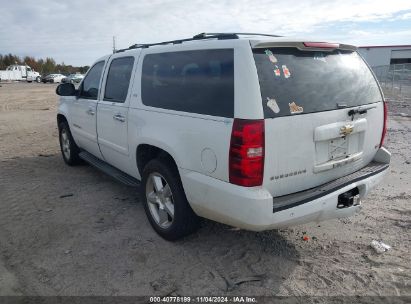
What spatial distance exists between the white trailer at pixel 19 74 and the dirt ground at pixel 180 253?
53445mm

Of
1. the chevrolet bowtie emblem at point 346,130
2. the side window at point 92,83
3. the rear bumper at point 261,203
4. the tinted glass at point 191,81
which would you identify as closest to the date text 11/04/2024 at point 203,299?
the rear bumper at point 261,203

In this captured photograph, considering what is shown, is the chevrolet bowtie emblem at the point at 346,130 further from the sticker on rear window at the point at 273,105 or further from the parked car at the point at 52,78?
the parked car at the point at 52,78

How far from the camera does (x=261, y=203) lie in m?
2.78

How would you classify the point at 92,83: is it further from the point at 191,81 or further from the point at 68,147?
the point at 191,81

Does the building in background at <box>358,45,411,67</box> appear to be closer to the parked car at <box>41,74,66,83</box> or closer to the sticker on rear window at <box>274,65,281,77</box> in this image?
the parked car at <box>41,74,66,83</box>

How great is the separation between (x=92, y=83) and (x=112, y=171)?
147cm

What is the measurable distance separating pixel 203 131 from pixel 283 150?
0.67m

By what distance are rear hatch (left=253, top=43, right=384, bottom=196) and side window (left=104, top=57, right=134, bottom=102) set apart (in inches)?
79.5

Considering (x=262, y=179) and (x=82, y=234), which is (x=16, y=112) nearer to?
(x=82, y=234)

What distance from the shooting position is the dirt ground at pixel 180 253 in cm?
309

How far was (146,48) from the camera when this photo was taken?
4.18m

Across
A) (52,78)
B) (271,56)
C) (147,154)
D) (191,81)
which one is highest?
(52,78)

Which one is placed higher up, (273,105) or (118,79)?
(118,79)

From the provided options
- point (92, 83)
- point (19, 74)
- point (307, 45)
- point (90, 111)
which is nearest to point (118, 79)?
point (90, 111)
